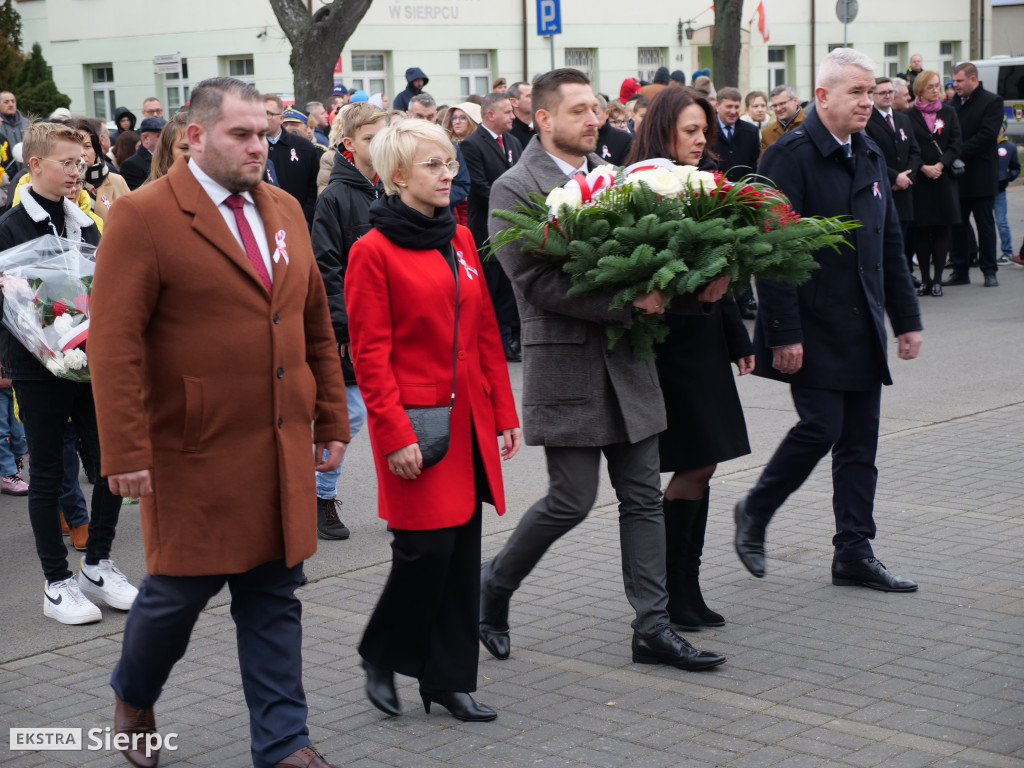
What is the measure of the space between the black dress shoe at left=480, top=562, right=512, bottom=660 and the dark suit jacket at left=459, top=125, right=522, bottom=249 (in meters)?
6.77

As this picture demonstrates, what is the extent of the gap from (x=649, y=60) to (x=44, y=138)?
3347 centimetres

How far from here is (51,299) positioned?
5816 millimetres

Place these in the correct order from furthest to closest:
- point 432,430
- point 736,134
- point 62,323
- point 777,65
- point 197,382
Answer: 1. point 777,65
2. point 736,134
3. point 62,323
4. point 432,430
5. point 197,382

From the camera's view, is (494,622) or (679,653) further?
(494,622)

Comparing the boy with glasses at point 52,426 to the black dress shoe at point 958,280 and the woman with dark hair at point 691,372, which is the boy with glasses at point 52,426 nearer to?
the woman with dark hair at point 691,372

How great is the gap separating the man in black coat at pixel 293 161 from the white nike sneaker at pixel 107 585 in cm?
561

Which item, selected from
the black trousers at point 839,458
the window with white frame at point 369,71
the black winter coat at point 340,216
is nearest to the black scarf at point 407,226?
the black trousers at point 839,458

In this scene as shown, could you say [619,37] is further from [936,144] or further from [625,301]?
[625,301]

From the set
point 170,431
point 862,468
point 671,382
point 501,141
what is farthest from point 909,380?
point 170,431

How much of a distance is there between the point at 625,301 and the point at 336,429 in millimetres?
1014

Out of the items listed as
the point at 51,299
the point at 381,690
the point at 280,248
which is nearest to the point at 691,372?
the point at 381,690

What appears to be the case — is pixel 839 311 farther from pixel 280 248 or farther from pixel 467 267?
pixel 280 248

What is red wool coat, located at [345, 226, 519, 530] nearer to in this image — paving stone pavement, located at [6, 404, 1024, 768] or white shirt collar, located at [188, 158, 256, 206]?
white shirt collar, located at [188, 158, 256, 206]

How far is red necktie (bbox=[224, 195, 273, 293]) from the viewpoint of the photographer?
396 cm
